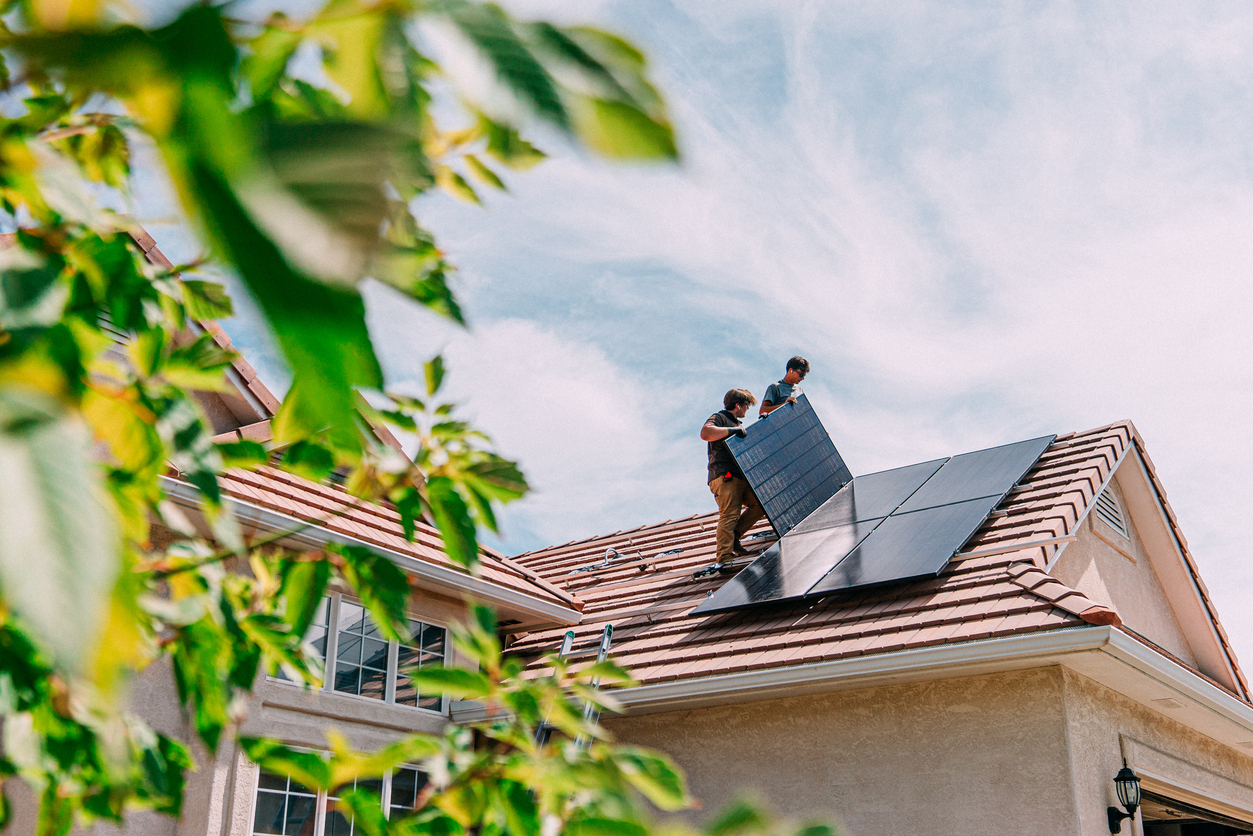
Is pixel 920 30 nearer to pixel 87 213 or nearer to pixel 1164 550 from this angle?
pixel 1164 550

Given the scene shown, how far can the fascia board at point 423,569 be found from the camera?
6.18 meters

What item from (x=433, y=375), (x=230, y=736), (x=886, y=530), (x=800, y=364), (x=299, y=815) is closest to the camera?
(x=433, y=375)

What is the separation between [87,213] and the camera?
3.65 ft

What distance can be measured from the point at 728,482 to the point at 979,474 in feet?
8.35

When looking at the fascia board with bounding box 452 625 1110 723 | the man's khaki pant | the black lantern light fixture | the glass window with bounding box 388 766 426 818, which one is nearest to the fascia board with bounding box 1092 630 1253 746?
the fascia board with bounding box 452 625 1110 723

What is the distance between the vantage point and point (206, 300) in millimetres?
2018

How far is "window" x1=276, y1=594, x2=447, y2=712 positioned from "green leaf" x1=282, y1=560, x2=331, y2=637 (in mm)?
6010

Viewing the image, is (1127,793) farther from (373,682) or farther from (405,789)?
(373,682)

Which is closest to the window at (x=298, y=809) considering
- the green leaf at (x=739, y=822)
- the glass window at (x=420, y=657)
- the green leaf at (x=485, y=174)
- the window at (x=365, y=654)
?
the window at (x=365, y=654)

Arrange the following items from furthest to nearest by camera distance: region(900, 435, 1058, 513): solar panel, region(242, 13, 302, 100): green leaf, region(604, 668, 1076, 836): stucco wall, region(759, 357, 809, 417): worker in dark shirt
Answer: region(759, 357, 809, 417): worker in dark shirt
region(900, 435, 1058, 513): solar panel
region(604, 668, 1076, 836): stucco wall
region(242, 13, 302, 100): green leaf

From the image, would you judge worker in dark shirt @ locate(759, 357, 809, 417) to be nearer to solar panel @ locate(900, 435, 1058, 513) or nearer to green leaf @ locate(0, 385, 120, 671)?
solar panel @ locate(900, 435, 1058, 513)

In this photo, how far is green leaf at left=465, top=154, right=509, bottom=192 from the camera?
158 centimetres

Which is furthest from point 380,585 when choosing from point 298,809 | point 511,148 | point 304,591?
point 298,809

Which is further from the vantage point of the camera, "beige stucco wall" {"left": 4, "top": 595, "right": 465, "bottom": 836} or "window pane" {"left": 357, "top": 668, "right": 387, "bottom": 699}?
"window pane" {"left": 357, "top": 668, "right": 387, "bottom": 699}
